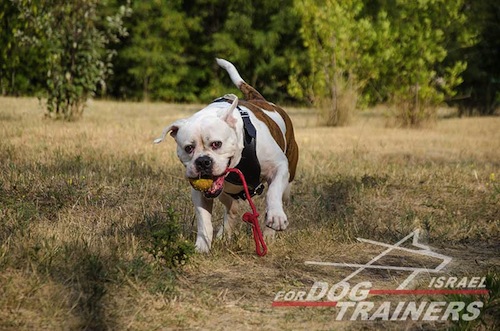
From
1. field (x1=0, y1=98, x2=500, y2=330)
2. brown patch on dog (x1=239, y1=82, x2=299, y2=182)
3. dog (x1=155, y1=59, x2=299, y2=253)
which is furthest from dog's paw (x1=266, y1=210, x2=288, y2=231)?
brown patch on dog (x1=239, y1=82, x2=299, y2=182)

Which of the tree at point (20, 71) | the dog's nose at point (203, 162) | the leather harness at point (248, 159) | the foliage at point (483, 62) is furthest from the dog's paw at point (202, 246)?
the tree at point (20, 71)

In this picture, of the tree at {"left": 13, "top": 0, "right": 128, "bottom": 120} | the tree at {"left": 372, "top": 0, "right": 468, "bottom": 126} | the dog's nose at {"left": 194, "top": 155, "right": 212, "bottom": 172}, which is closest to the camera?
the dog's nose at {"left": 194, "top": 155, "right": 212, "bottom": 172}

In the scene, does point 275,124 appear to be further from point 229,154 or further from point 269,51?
point 269,51

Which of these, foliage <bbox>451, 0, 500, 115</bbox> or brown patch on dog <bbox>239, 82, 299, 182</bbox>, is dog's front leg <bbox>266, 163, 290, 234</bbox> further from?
foliage <bbox>451, 0, 500, 115</bbox>

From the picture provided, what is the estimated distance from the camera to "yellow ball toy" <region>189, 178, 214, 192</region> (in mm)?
4496

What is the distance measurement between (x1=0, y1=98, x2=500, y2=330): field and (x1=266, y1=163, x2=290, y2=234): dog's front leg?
245 millimetres

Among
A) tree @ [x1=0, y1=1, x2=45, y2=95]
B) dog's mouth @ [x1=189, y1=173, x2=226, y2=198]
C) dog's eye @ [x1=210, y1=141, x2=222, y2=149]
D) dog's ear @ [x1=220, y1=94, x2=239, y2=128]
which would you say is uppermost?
dog's ear @ [x1=220, y1=94, x2=239, y2=128]

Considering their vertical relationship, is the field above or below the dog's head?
below

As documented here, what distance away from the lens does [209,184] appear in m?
4.52

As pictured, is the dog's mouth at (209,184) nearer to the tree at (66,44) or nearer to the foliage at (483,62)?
the tree at (66,44)

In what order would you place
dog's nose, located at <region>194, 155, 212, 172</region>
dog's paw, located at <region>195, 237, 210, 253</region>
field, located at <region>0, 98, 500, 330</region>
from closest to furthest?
field, located at <region>0, 98, 500, 330</region>, dog's nose, located at <region>194, 155, 212, 172</region>, dog's paw, located at <region>195, 237, 210, 253</region>

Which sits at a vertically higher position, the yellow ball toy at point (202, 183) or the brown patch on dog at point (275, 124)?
the brown patch on dog at point (275, 124)

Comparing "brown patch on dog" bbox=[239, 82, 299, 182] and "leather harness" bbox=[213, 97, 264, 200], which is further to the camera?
"brown patch on dog" bbox=[239, 82, 299, 182]

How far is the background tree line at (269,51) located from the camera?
497 inches
